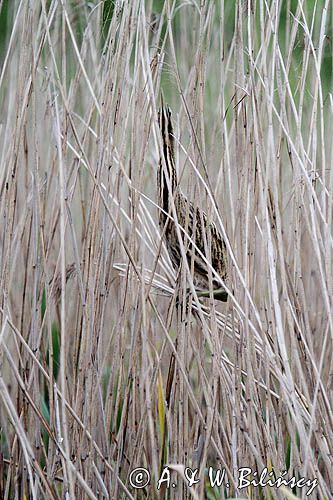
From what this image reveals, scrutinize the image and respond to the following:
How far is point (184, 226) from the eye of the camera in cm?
89

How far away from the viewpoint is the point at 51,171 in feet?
3.60

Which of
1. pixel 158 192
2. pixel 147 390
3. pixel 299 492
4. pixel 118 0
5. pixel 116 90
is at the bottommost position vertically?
pixel 299 492

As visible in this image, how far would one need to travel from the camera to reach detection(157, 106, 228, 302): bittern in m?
0.89

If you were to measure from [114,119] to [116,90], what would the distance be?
40 mm

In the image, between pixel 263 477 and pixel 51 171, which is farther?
pixel 51 171

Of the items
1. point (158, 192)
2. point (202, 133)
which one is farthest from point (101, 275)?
point (202, 133)

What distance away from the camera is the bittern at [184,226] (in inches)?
35.2

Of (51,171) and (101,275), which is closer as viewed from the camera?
(101,275)

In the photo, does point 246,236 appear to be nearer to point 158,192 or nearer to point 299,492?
point 158,192

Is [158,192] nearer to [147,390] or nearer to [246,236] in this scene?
[246,236]

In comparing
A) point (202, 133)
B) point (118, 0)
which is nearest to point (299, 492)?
point (202, 133)

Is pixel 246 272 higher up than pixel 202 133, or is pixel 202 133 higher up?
pixel 202 133

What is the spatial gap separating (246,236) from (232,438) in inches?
10.3

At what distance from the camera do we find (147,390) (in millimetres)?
883
